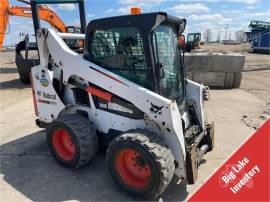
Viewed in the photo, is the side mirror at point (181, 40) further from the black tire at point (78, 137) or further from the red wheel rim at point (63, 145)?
the red wheel rim at point (63, 145)

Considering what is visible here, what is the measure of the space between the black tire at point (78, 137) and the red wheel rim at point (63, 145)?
2 cm

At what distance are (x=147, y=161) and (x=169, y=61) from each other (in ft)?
5.04

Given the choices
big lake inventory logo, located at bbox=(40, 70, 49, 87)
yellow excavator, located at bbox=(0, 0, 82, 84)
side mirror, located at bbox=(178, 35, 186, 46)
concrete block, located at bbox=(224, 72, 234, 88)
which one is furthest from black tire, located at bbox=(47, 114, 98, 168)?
Answer: concrete block, located at bbox=(224, 72, 234, 88)

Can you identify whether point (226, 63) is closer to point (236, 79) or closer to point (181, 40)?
point (236, 79)

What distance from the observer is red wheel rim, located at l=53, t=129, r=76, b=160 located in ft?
14.6

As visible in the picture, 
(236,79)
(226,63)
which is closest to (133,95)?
(226,63)

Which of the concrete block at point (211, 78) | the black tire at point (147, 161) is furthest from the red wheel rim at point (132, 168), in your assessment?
the concrete block at point (211, 78)

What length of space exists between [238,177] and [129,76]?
1.93 metres

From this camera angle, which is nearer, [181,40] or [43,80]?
[181,40]

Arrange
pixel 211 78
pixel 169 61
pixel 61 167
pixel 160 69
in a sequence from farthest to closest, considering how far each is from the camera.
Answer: pixel 211 78 < pixel 61 167 < pixel 169 61 < pixel 160 69

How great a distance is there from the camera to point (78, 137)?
4062 millimetres

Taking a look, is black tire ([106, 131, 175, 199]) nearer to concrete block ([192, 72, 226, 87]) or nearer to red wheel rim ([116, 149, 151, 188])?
red wheel rim ([116, 149, 151, 188])

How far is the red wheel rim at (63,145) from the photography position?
4.45 m

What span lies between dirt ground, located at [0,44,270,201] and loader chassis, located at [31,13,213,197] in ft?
0.87
